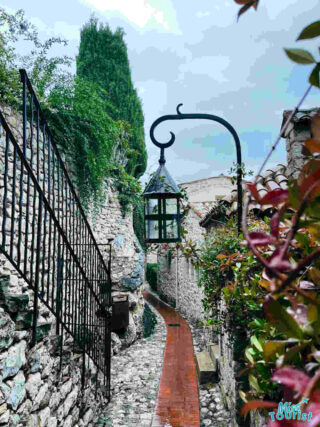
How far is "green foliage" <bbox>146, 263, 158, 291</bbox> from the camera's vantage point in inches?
702

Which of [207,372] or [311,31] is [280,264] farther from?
[207,372]

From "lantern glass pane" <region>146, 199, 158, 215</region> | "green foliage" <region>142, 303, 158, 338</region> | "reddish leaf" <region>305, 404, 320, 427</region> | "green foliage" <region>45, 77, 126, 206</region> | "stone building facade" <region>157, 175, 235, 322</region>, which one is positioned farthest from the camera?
"stone building facade" <region>157, 175, 235, 322</region>

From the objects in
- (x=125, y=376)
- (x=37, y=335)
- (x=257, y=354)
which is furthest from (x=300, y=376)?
(x=125, y=376)

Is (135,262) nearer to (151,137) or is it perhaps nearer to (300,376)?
(151,137)

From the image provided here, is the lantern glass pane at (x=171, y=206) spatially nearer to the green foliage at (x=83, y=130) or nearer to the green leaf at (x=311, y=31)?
the green leaf at (x=311, y=31)

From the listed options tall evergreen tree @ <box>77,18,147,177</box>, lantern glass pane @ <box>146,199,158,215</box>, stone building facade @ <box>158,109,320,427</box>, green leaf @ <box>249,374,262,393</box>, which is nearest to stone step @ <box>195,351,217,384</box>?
stone building facade @ <box>158,109,320,427</box>

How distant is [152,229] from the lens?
333cm

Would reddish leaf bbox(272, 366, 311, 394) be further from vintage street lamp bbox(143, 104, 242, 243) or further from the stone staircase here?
the stone staircase

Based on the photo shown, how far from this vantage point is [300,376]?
0.38m

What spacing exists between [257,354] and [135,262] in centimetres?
721

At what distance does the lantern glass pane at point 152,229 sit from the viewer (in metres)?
3.30

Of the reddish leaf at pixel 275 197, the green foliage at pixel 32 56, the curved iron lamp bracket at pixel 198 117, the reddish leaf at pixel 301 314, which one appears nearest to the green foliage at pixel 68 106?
the green foliage at pixel 32 56

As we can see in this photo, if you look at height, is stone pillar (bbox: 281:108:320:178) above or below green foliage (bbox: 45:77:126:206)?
below

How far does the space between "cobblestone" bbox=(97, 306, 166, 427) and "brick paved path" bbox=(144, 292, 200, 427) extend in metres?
0.13
